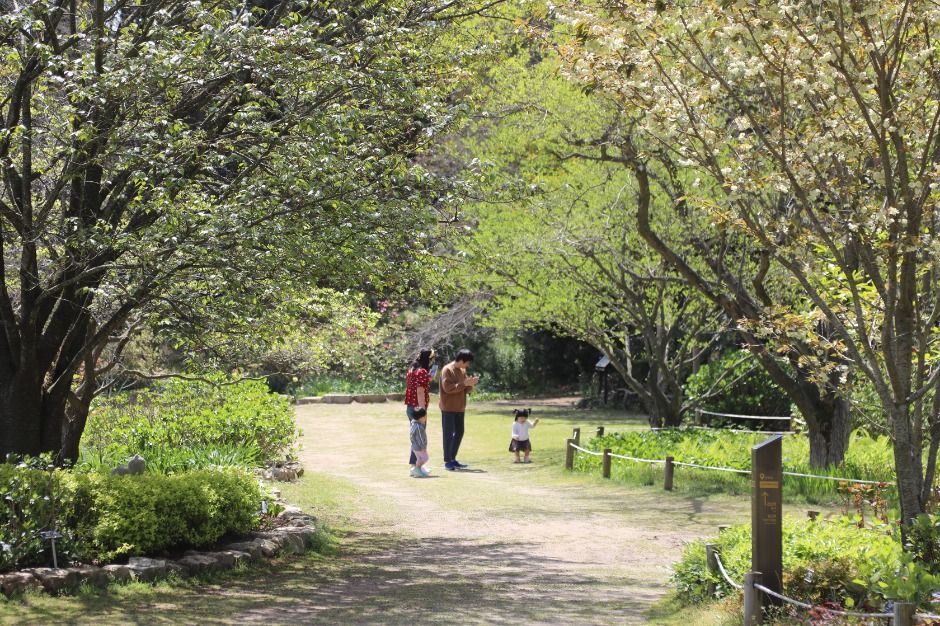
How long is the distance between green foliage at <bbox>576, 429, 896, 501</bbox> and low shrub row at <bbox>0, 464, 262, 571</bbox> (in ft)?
22.0

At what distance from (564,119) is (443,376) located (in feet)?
13.4

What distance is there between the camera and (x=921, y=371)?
657 centimetres

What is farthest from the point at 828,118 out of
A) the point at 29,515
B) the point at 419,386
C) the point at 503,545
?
the point at 419,386

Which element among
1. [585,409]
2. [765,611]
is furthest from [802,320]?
[585,409]

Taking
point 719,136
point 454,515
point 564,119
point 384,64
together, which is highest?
point 564,119

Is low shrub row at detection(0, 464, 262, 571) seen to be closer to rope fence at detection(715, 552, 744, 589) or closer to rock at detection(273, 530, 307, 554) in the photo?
rock at detection(273, 530, 307, 554)

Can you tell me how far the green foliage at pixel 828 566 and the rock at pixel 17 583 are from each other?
14.4ft

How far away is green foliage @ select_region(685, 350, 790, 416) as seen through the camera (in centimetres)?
1989

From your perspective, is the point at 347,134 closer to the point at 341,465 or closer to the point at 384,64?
the point at 384,64

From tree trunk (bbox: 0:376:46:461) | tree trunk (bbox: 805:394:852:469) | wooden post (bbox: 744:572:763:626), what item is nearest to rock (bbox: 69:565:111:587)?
tree trunk (bbox: 0:376:46:461)

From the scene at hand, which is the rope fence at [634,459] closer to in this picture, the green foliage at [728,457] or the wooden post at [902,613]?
the green foliage at [728,457]

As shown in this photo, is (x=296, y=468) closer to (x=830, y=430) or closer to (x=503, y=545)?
(x=503, y=545)

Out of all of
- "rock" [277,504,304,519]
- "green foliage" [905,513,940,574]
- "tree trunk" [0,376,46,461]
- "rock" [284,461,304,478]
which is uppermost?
"tree trunk" [0,376,46,461]

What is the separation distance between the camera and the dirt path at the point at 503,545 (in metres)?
7.38
